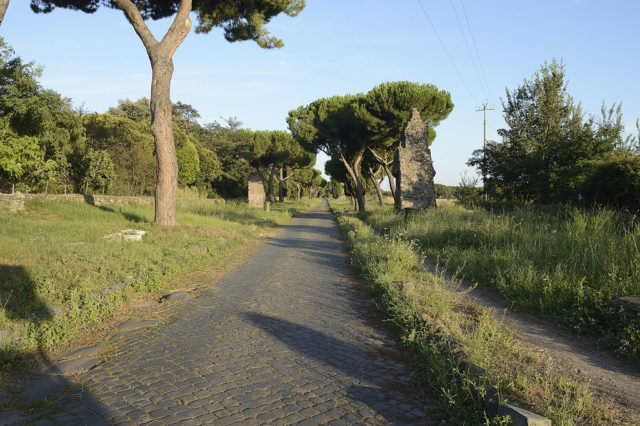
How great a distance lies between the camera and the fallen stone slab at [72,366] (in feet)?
11.4

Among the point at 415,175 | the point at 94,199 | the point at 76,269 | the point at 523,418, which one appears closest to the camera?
the point at 523,418

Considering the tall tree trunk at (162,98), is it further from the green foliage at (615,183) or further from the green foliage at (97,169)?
the green foliage at (97,169)

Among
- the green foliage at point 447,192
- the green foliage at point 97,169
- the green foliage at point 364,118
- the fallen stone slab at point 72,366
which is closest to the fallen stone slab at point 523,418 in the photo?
the fallen stone slab at point 72,366

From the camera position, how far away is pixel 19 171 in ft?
51.6

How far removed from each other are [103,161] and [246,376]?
2534 cm

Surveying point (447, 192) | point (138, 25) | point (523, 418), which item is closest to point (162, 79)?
point (138, 25)

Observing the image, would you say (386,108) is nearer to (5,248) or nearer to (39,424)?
(5,248)

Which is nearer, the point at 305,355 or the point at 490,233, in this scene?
the point at 305,355

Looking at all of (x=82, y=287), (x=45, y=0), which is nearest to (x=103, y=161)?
(x=45, y=0)

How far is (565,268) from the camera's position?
5836 mm

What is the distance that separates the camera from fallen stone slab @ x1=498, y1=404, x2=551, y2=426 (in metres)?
2.28

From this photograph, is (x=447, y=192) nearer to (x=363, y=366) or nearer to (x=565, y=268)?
(x=565, y=268)

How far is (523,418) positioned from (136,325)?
170 inches

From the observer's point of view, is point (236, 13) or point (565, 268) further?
point (236, 13)
